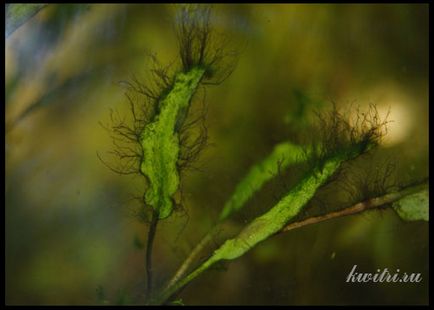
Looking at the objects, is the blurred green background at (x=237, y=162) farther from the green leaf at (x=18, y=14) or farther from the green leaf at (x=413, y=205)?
the green leaf at (x=18, y=14)

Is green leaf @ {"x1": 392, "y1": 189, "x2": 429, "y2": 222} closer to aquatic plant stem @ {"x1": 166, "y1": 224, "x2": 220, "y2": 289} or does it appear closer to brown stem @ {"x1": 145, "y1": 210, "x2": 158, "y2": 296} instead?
aquatic plant stem @ {"x1": 166, "y1": 224, "x2": 220, "y2": 289}

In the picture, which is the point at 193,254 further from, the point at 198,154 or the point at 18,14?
the point at 18,14

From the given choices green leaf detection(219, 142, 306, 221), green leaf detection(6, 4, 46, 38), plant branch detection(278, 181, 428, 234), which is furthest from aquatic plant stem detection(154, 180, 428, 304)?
green leaf detection(6, 4, 46, 38)

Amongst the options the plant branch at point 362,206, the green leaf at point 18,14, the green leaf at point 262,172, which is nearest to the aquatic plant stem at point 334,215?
the plant branch at point 362,206

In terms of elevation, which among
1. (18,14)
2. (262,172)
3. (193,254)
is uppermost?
(18,14)

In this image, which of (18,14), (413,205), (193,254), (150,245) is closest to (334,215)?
(413,205)

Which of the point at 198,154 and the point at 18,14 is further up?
the point at 18,14

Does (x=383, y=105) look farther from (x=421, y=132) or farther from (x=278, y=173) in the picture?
(x=278, y=173)
